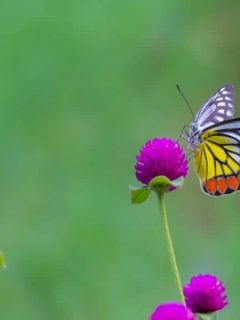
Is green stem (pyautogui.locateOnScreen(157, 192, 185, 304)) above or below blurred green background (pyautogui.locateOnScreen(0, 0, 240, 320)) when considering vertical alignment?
below

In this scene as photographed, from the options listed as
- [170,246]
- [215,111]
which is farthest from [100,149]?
[170,246]

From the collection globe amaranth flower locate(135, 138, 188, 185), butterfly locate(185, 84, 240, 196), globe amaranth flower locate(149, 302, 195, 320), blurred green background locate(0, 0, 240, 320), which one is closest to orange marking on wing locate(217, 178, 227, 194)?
butterfly locate(185, 84, 240, 196)

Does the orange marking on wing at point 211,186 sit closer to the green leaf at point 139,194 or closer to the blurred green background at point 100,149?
the green leaf at point 139,194

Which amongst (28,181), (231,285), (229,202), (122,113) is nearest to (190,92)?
(122,113)

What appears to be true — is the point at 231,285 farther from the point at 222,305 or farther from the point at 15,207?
the point at 222,305

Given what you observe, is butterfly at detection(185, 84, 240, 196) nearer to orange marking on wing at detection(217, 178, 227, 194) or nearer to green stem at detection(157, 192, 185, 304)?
orange marking on wing at detection(217, 178, 227, 194)

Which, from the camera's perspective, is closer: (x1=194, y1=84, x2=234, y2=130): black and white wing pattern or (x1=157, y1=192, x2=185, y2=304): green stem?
(x1=157, y1=192, x2=185, y2=304): green stem

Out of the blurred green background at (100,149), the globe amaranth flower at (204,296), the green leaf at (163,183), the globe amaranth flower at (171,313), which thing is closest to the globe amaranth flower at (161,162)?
the green leaf at (163,183)
